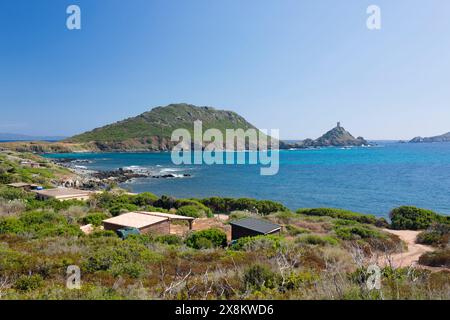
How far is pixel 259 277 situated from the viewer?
5.50 metres

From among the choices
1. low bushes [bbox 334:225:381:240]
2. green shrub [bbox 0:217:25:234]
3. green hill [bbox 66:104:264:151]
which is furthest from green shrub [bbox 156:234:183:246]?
green hill [bbox 66:104:264:151]

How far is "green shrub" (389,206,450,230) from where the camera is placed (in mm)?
21578

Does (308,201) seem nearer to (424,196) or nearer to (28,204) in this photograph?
(424,196)

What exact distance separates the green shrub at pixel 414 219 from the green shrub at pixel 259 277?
20302 mm

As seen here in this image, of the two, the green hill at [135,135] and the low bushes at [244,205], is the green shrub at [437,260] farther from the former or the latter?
the green hill at [135,135]

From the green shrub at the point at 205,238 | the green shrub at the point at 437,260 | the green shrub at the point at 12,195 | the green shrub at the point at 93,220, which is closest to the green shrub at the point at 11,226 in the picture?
the green shrub at the point at 93,220

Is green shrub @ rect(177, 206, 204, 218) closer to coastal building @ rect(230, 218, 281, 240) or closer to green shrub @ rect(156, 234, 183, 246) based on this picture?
coastal building @ rect(230, 218, 281, 240)

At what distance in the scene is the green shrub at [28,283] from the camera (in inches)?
216

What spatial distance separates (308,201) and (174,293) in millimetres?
34666

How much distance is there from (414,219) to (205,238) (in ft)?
60.0

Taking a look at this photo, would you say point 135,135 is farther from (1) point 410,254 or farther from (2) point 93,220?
(1) point 410,254

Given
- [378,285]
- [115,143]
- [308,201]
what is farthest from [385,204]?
[115,143]

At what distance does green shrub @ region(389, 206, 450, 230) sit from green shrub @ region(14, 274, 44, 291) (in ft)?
76.0
